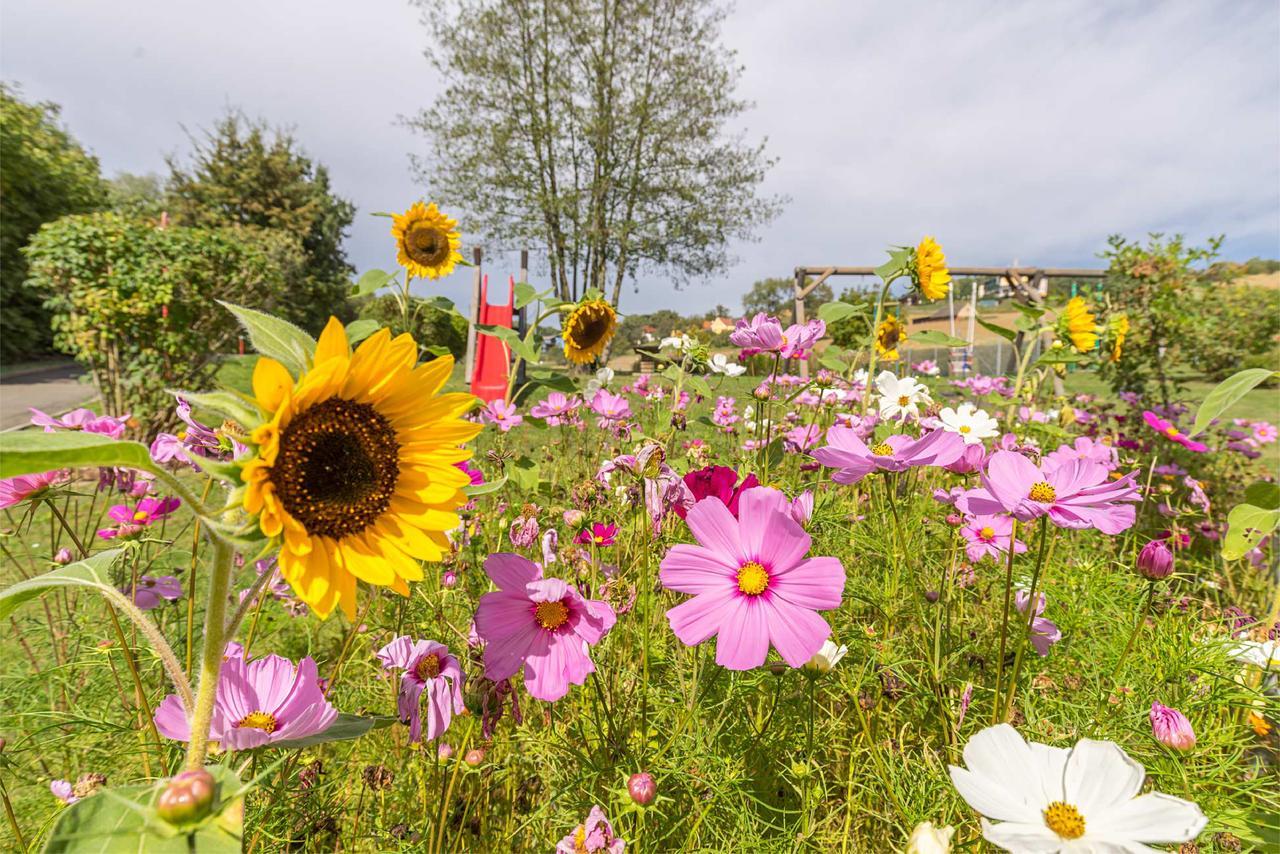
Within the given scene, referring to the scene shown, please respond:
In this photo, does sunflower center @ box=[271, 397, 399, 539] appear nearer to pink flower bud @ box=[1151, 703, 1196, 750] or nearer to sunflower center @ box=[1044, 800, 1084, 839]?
sunflower center @ box=[1044, 800, 1084, 839]

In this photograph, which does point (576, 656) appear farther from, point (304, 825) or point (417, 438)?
point (304, 825)

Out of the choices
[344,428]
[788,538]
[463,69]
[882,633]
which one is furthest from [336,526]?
[463,69]

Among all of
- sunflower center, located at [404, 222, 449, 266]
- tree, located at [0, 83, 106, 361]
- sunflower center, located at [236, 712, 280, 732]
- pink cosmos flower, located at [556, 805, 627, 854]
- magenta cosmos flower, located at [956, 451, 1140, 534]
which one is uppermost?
tree, located at [0, 83, 106, 361]

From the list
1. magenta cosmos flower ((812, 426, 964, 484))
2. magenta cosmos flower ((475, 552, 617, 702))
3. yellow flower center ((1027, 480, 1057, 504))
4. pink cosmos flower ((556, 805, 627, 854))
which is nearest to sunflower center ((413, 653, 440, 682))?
magenta cosmos flower ((475, 552, 617, 702))

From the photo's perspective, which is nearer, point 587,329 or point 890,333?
point 587,329

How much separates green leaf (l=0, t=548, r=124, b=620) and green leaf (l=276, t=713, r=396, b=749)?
192mm

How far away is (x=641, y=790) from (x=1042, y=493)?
650mm

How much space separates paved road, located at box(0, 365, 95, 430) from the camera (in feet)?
21.2

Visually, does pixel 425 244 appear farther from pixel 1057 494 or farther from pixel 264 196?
pixel 264 196

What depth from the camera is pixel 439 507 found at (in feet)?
1.95

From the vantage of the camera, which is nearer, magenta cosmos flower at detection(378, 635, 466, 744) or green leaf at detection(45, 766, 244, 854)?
green leaf at detection(45, 766, 244, 854)

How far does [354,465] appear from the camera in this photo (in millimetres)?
549

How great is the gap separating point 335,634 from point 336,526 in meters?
1.69

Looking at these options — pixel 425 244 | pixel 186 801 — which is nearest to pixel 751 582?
pixel 186 801
